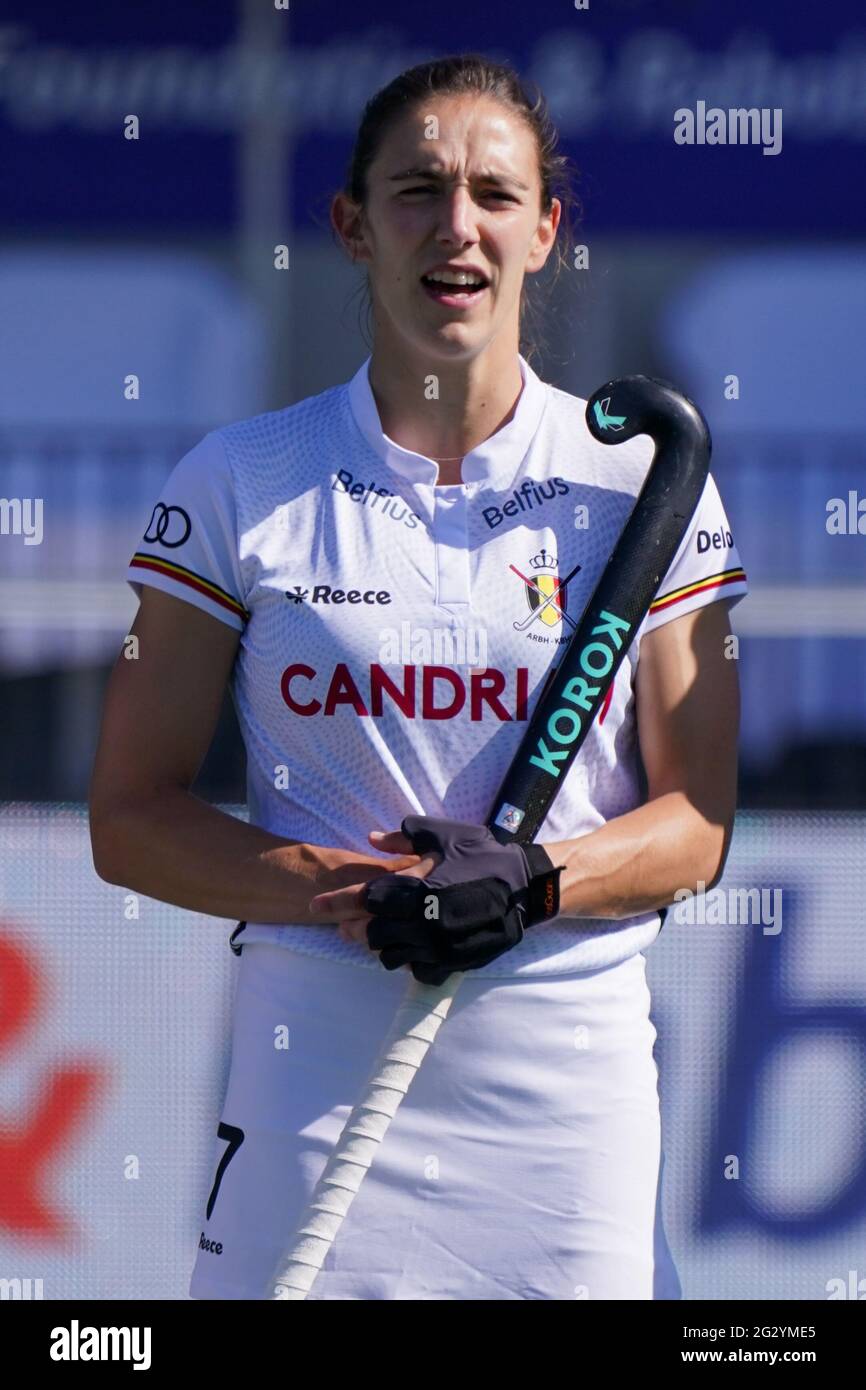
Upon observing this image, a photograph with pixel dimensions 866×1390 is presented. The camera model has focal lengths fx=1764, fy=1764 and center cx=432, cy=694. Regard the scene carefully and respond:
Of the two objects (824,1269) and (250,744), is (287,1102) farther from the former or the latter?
(824,1269)

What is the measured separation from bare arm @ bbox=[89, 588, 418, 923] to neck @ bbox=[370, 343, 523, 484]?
248 millimetres

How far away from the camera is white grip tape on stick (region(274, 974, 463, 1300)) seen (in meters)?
1.49

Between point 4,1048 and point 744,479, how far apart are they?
1856 mm

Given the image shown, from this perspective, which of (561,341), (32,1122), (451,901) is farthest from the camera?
(561,341)

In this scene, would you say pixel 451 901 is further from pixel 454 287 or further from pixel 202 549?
pixel 454 287

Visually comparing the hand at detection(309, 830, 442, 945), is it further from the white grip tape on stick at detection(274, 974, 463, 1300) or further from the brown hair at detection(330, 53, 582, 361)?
the brown hair at detection(330, 53, 582, 361)

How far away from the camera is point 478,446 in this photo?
Answer: 1609 millimetres

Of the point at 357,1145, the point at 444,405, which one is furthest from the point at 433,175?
the point at 357,1145

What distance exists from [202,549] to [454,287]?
0.32m

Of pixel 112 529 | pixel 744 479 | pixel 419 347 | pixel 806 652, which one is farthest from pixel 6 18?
pixel 419 347

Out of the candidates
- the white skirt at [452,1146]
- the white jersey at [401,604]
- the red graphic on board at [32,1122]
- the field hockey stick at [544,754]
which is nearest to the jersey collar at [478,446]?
the white jersey at [401,604]

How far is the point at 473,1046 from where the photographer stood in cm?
153

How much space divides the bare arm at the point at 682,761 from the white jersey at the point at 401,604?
0.02 metres

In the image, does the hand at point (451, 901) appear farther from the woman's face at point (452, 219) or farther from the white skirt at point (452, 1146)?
the woman's face at point (452, 219)
